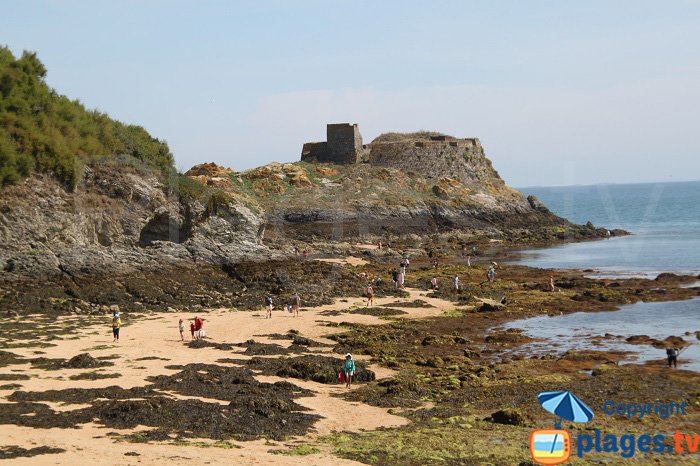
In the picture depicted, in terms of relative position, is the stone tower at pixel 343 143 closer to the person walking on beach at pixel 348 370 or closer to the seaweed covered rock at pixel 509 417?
the person walking on beach at pixel 348 370

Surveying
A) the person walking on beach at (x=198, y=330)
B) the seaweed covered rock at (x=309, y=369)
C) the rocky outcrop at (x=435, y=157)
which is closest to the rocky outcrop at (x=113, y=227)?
the person walking on beach at (x=198, y=330)

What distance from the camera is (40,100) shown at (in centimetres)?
4206

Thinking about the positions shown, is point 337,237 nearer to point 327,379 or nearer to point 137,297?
point 137,297

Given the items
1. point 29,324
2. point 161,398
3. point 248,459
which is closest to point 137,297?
point 29,324

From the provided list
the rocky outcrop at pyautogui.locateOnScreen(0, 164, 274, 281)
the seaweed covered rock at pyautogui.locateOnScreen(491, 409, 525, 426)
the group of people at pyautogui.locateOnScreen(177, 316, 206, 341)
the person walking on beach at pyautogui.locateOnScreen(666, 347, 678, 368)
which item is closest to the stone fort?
the rocky outcrop at pyautogui.locateOnScreen(0, 164, 274, 281)

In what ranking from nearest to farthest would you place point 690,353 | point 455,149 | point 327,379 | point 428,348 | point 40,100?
1. point 327,379
2. point 690,353
3. point 428,348
4. point 40,100
5. point 455,149

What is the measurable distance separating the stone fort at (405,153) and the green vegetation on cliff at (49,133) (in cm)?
3613

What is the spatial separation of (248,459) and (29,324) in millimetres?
17097

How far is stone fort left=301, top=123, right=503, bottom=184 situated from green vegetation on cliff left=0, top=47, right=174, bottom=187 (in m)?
36.1

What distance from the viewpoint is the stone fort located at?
270 ft

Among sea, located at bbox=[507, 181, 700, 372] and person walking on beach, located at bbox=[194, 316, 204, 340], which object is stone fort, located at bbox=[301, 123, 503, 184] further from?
person walking on beach, located at bbox=[194, 316, 204, 340]

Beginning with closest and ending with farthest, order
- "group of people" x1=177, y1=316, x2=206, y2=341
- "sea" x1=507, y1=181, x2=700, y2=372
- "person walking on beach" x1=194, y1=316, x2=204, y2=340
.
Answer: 1. "group of people" x1=177, y1=316, x2=206, y2=341
2. "person walking on beach" x1=194, y1=316, x2=204, y2=340
3. "sea" x1=507, y1=181, x2=700, y2=372

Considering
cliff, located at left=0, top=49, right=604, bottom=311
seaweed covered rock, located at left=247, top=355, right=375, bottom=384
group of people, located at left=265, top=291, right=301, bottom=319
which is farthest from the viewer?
cliff, located at left=0, top=49, right=604, bottom=311

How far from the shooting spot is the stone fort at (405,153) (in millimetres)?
82438
